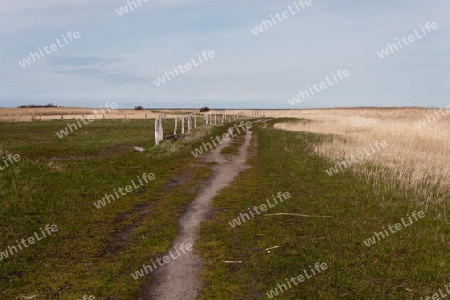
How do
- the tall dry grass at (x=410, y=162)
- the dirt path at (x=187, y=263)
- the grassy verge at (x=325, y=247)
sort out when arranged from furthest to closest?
the tall dry grass at (x=410, y=162)
the grassy verge at (x=325, y=247)
the dirt path at (x=187, y=263)

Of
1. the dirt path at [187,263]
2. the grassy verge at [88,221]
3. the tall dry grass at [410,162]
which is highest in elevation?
the grassy verge at [88,221]

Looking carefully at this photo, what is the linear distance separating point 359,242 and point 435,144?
17.7 meters

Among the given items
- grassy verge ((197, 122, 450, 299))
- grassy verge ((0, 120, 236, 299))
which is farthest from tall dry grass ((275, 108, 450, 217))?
grassy verge ((0, 120, 236, 299))

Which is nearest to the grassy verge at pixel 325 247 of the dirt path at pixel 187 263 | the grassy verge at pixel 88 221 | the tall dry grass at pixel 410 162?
the dirt path at pixel 187 263

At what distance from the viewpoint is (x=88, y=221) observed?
966cm

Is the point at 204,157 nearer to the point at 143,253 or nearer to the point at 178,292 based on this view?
the point at 143,253

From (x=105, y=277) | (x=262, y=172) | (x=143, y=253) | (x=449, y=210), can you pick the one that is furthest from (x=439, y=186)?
(x=105, y=277)

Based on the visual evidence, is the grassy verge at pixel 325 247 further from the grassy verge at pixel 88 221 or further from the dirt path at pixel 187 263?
the grassy verge at pixel 88 221

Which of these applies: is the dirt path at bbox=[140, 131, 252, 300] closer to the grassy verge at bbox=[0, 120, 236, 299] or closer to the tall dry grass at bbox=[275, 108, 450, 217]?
the grassy verge at bbox=[0, 120, 236, 299]

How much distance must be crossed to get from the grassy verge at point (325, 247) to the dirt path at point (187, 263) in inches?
10.1

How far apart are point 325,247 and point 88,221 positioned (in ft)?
20.9

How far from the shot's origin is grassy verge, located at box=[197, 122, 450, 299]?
20.2ft

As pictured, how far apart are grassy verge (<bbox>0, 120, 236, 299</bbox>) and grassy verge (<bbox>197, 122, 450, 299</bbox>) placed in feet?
4.70

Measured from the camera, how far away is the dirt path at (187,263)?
5926 millimetres
